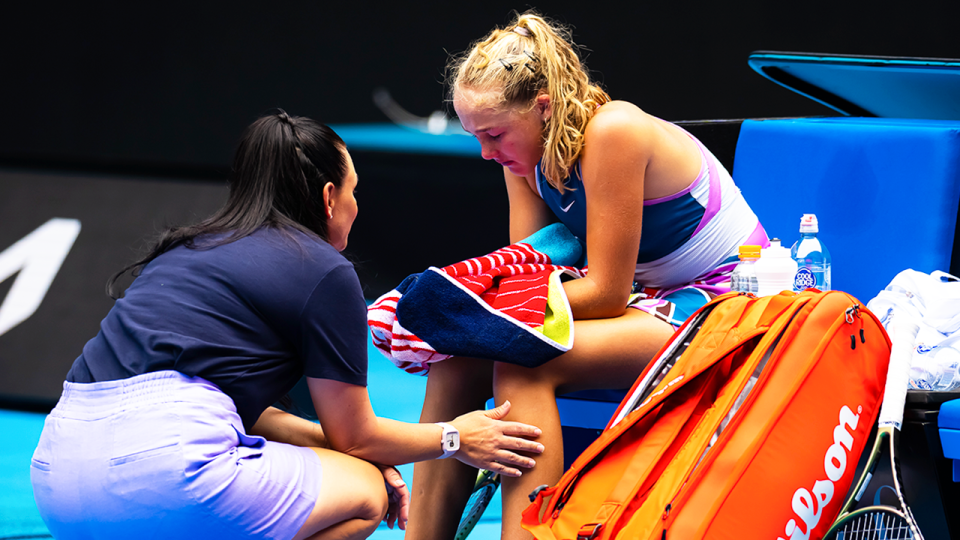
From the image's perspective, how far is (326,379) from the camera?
4.33ft

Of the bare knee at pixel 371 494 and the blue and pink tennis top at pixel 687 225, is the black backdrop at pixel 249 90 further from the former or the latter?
the bare knee at pixel 371 494

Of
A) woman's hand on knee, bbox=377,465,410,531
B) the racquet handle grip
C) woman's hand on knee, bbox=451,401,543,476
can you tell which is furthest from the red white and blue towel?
the racquet handle grip

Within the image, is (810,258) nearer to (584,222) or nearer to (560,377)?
(584,222)

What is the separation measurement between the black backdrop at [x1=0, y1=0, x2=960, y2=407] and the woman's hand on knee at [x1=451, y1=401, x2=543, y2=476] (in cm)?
291

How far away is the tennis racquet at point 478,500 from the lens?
1.72 metres

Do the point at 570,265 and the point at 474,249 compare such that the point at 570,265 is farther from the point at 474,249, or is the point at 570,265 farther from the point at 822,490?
the point at 474,249

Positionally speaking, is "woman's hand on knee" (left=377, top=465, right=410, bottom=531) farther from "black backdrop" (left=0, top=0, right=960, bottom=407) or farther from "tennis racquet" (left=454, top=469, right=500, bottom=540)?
"black backdrop" (left=0, top=0, right=960, bottom=407)

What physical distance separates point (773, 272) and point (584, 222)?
0.38m

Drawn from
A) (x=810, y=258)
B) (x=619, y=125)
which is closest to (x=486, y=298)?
(x=619, y=125)

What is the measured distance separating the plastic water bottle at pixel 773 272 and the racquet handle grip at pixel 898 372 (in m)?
0.30

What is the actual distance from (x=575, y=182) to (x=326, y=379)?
2.12ft

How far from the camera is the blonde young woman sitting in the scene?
4.98 ft

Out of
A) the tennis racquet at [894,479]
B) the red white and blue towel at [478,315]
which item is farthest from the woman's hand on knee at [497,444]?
the tennis racquet at [894,479]

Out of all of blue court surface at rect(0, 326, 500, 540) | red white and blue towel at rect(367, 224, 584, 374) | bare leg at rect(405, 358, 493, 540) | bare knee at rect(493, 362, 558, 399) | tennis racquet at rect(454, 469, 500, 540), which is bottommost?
blue court surface at rect(0, 326, 500, 540)
